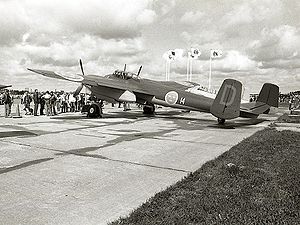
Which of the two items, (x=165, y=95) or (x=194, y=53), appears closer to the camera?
(x=165, y=95)

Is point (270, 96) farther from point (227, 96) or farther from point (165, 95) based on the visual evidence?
point (165, 95)

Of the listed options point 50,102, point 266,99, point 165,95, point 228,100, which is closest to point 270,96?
point 266,99

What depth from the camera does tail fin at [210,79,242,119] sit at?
45.0 ft

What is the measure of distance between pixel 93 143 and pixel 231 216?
638 cm

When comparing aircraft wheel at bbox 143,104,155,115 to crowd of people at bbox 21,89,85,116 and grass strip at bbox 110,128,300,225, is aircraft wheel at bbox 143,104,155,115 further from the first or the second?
grass strip at bbox 110,128,300,225

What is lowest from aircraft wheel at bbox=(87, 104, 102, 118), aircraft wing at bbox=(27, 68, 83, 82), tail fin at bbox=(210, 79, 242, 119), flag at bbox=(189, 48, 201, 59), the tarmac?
the tarmac

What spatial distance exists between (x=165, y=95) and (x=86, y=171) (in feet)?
42.1

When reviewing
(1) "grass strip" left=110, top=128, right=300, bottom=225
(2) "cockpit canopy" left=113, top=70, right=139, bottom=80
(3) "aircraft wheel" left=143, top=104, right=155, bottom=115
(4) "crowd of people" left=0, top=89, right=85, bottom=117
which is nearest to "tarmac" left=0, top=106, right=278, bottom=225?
(1) "grass strip" left=110, top=128, right=300, bottom=225

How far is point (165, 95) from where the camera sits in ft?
61.5

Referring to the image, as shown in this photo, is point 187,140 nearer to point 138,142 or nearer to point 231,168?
point 138,142

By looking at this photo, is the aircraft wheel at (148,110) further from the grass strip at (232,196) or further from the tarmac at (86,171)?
the grass strip at (232,196)

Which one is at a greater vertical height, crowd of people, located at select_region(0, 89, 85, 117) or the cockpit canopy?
the cockpit canopy

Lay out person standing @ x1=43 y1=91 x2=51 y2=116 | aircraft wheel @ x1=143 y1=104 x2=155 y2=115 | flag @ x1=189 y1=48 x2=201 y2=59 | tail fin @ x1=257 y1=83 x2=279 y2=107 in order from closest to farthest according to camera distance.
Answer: tail fin @ x1=257 y1=83 x2=279 y2=107 < person standing @ x1=43 y1=91 x2=51 y2=116 < aircraft wheel @ x1=143 y1=104 x2=155 y2=115 < flag @ x1=189 y1=48 x2=201 y2=59

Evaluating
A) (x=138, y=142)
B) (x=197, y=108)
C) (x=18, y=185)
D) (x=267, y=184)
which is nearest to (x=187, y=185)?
(x=267, y=184)
